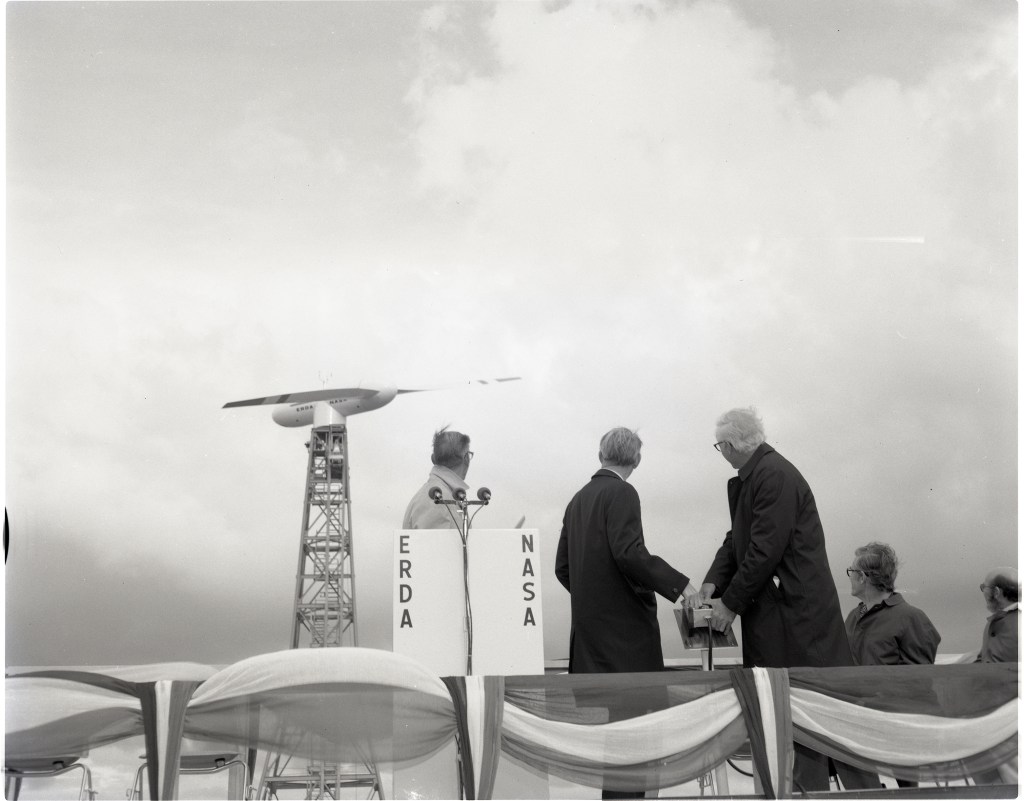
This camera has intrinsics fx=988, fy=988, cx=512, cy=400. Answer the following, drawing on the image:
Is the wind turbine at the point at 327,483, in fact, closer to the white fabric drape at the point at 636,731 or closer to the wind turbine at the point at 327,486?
the wind turbine at the point at 327,486

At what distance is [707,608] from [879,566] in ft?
2.23

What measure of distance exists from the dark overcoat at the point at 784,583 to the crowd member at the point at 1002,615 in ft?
2.84

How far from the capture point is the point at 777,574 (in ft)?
10.8

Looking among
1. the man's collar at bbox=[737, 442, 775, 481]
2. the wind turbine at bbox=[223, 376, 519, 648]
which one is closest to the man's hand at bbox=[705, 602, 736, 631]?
the man's collar at bbox=[737, 442, 775, 481]

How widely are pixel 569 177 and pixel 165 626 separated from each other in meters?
4.97

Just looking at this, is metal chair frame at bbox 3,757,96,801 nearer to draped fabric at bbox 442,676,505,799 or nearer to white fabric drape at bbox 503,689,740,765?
draped fabric at bbox 442,676,505,799

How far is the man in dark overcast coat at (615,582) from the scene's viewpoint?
3.40 meters

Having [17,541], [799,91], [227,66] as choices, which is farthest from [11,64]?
[799,91]

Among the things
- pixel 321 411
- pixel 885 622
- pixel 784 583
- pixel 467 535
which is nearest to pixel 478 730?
pixel 467 535

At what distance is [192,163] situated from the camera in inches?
238

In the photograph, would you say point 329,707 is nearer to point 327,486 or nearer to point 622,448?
point 622,448

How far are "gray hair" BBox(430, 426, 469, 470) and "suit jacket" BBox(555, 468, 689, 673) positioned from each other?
52cm

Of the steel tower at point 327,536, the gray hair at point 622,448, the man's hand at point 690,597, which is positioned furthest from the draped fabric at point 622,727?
the steel tower at point 327,536

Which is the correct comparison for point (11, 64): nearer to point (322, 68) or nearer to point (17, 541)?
point (322, 68)
